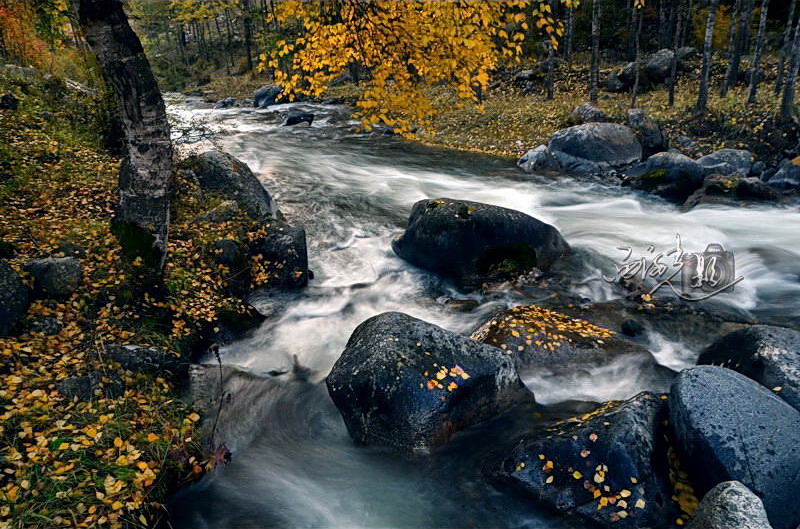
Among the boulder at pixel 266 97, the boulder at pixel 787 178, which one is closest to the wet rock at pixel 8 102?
the boulder at pixel 787 178

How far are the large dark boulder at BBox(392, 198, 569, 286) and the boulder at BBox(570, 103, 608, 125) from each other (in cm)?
1318

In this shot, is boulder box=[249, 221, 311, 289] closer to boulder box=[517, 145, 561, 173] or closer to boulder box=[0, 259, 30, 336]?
boulder box=[0, 259, 30, 336]

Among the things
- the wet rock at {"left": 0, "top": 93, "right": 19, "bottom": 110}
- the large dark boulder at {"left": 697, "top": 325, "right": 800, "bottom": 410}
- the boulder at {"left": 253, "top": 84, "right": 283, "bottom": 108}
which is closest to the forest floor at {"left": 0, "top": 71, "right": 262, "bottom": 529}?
the wet rock at {"left": 0, "top": 93, "right": 19, "bottom": 110}

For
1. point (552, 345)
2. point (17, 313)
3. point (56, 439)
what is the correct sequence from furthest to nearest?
point (552, 345) < point (17, 313) < point (56, 439)

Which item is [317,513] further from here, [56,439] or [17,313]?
[17,313]

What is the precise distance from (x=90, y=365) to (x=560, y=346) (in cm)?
686

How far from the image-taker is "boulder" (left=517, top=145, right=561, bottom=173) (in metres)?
19.7

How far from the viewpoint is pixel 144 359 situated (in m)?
6.54

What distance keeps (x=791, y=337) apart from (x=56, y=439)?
29.8ft

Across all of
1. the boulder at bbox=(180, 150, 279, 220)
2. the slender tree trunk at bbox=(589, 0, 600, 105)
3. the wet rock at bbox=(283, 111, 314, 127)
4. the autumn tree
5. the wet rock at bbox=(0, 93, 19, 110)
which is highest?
the slender tree trunk at bbox=(589, 0, 600, 105)

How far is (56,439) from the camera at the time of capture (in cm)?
497

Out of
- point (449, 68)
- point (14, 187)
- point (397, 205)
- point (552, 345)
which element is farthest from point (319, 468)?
point (397, 205)

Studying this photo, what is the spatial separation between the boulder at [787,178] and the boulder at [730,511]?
15096mm

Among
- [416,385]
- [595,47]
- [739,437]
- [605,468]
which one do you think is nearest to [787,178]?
[595,47]
